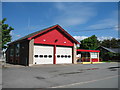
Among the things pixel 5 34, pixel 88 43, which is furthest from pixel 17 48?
pixel 88 43

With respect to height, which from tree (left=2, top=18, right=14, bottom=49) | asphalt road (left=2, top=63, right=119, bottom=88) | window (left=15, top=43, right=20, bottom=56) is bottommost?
asphalt road (left=2, top=63, right=119, bottom=88)

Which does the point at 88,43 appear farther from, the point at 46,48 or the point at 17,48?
the point at 46,48

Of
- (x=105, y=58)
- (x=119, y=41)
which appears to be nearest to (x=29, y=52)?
(x=105, y=58)

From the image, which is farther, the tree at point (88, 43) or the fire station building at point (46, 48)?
the tree at point (88, 43)

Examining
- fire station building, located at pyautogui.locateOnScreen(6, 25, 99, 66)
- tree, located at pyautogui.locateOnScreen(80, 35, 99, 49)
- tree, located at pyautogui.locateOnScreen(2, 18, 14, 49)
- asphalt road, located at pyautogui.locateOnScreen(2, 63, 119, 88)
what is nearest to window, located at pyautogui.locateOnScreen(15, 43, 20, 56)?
fire station building, located at pyautogui.locateOnScreen(6, 25, 99, 66)

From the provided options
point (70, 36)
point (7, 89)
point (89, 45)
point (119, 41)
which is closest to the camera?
point (7, 89)

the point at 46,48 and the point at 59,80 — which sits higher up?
the point at 46,48

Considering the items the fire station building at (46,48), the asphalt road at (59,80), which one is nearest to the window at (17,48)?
the fire station building at (46,48)

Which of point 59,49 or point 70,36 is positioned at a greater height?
point 70,36

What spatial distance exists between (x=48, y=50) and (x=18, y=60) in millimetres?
5745

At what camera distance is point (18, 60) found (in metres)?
24.6

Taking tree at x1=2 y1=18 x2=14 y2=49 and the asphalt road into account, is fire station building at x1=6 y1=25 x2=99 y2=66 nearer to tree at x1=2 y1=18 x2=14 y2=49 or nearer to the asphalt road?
tree at x1=2 y1=18 x2=14 y2=49

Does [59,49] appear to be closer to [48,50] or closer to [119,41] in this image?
[48,50]

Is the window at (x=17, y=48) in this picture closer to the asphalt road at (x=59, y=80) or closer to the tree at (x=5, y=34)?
the tree at (x=5, y=34)
